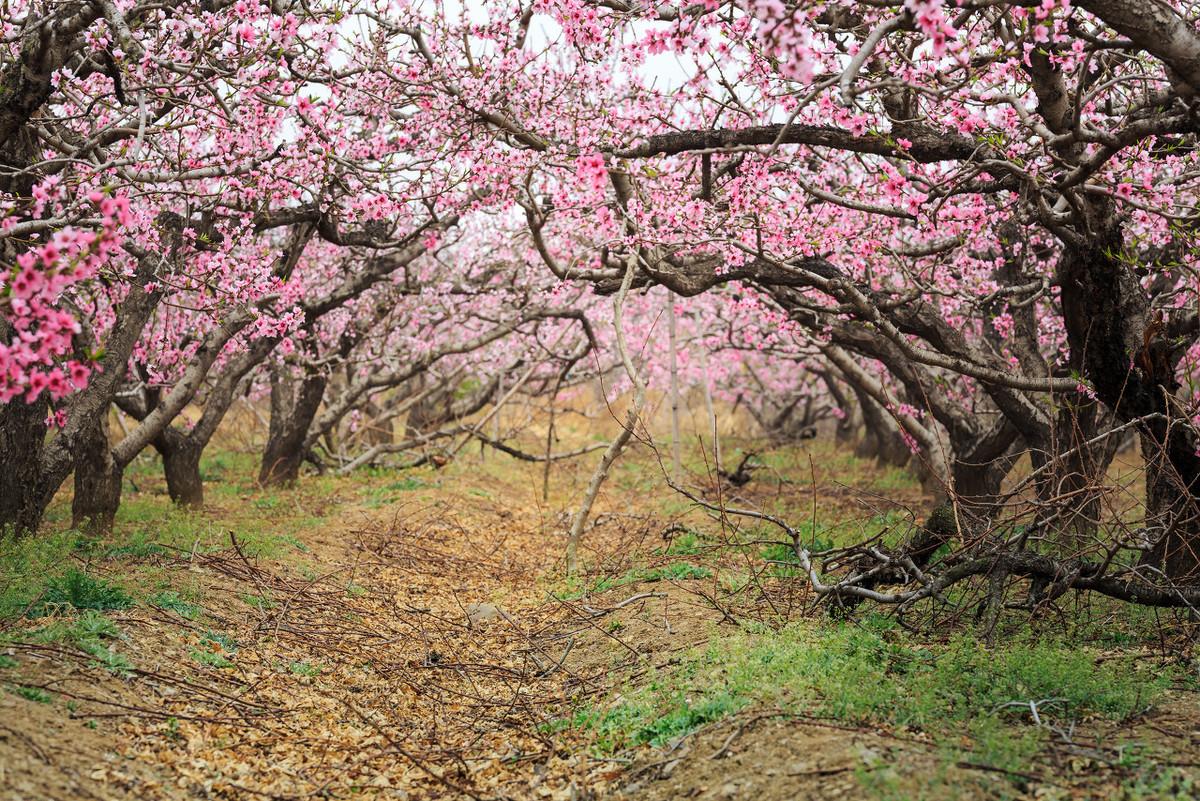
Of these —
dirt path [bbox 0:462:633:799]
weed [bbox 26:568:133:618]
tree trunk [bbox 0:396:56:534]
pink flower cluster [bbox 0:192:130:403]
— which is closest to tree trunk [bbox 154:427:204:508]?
tree trunk [bbox 0:396:56:534]

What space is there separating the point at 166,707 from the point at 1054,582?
5.25 meters

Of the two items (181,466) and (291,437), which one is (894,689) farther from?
(291,437)

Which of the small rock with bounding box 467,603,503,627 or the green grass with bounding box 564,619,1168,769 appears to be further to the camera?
the small rock with bounding box 467,603,503,627

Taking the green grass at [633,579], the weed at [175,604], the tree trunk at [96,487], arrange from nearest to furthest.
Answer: the weed at [175,604] → the green grass at [633,579] → the tree trunk at [96,487]

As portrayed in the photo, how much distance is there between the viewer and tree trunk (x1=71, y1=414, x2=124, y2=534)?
9750 millimetres

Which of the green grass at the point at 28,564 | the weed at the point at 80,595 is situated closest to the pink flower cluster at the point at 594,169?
the weed at the point at 80,595

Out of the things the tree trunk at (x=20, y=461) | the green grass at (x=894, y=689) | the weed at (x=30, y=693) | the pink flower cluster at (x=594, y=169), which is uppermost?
the pink flower cluster at (x=594, y=169)

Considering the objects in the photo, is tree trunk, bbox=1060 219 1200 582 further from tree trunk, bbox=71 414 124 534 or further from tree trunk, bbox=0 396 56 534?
tree trunk, bbox=71 414 124 534

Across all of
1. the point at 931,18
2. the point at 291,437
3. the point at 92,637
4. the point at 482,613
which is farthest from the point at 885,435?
the point at 92,637

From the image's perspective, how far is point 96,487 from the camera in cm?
985

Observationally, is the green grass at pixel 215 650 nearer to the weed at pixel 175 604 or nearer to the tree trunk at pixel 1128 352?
the weed at pixel 175 604

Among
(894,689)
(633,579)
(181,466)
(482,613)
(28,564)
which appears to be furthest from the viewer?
(181,466)

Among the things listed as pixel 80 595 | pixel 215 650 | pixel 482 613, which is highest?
pixel 80 595

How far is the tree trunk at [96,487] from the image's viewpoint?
32.0 ft
